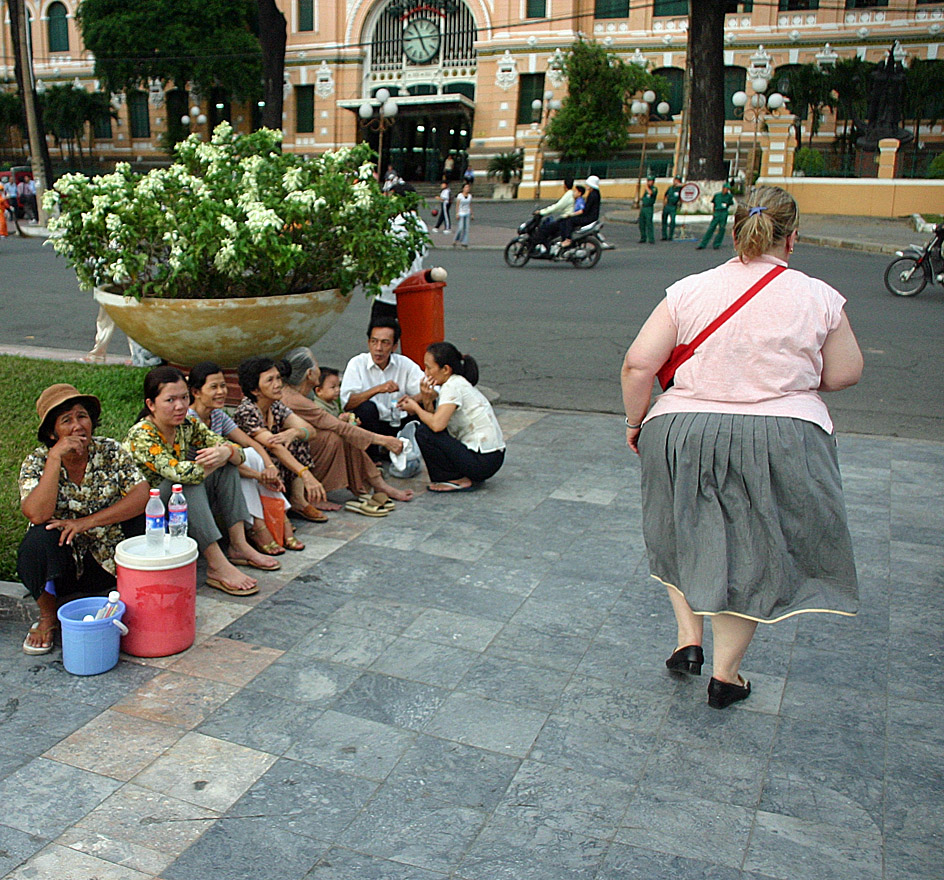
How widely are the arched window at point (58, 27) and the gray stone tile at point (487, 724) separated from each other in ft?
180

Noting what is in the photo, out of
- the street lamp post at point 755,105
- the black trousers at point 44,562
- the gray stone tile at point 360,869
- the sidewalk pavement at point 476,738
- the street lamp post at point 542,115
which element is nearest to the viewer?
the gray stone tile at point 360,869

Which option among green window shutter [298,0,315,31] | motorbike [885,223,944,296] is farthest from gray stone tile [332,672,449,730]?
green window shutter [298,0,315,31]

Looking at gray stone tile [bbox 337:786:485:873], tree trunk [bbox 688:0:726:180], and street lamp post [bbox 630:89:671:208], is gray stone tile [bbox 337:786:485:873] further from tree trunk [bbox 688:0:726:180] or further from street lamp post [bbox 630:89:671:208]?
street lamp post [bbox 630:89:671:208]

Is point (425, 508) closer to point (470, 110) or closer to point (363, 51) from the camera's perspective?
point (470, 110)

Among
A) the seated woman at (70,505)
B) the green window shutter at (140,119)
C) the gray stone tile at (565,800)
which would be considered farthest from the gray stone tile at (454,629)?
the green window shutter at (140,119)

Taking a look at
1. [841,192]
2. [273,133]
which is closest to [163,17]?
[841,192]

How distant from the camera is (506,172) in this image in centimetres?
4072

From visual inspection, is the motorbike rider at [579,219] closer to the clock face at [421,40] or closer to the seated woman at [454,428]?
the seated woman at [454,428]

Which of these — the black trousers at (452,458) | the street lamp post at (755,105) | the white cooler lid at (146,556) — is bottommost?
the black trousers at (452,458)

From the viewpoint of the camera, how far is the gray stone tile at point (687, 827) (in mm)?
2760

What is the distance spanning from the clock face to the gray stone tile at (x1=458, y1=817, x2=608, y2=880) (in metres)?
45.4

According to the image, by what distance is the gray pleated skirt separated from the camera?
3.19 metres

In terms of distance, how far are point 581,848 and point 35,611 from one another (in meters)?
2.50

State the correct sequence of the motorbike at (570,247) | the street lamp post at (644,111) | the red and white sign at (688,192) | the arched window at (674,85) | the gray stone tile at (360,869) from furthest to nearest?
the arched window at (674,85)
the street lamp post at (644,111)
the red and white sign at (688,192)
the motorbike at (570,247)
the gray stone tile at (360,869)
